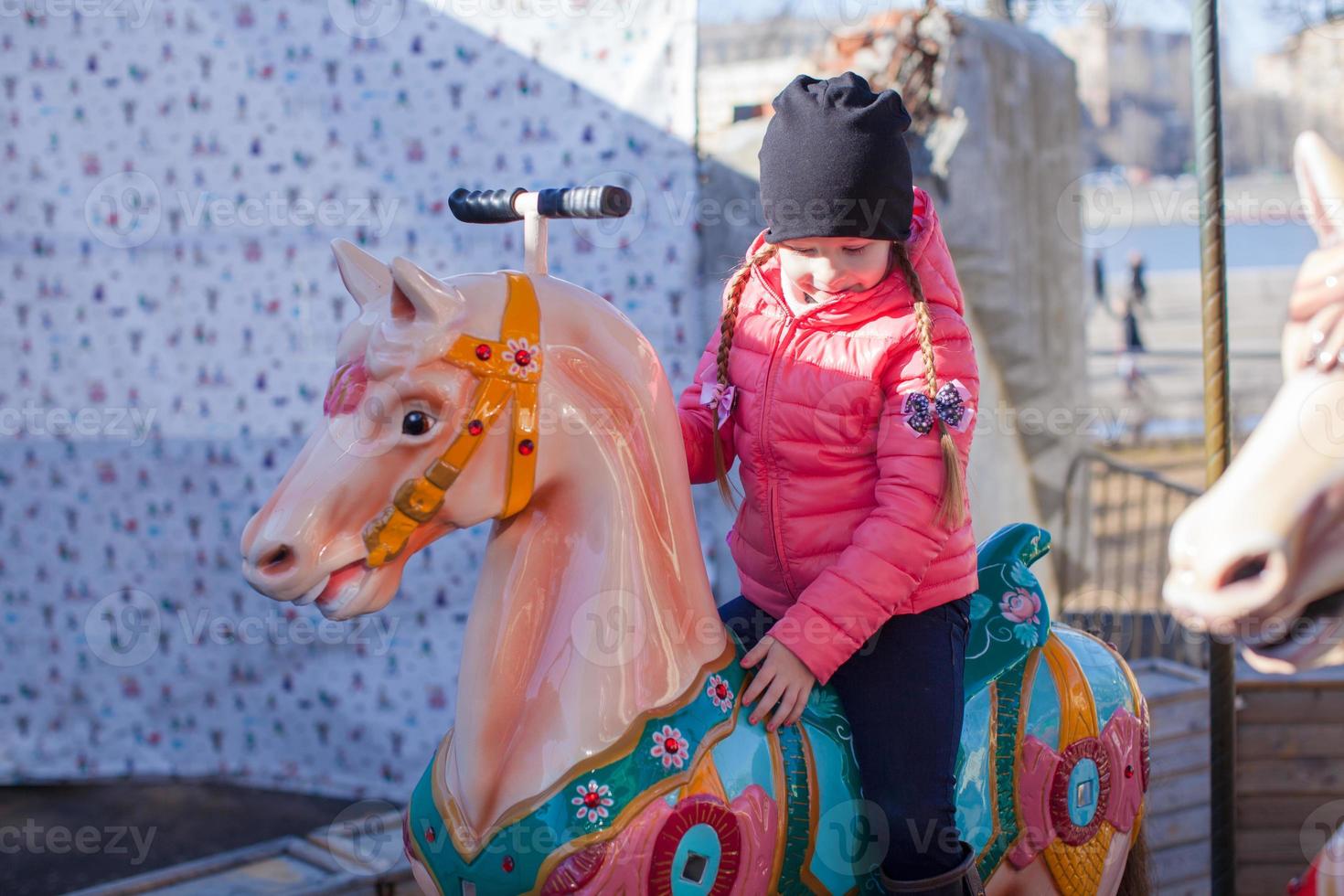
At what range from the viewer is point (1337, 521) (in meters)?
1.09

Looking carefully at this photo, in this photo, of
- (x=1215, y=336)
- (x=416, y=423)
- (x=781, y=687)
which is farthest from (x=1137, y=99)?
(x=416, y=423)

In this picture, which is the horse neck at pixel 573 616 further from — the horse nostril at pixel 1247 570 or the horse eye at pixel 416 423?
the horse nostril at pixel 1247 570

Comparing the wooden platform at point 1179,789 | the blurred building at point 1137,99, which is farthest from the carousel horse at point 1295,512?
the blurred building at point 1137,99

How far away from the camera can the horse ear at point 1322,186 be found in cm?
113

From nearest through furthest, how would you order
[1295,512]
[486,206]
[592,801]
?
[1295,512]
[592,801]
[486,206]

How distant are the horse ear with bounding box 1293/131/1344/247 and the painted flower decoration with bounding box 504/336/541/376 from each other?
900 mm

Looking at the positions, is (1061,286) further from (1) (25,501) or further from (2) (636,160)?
(1) (25,501)

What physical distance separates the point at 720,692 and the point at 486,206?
0.79 meters

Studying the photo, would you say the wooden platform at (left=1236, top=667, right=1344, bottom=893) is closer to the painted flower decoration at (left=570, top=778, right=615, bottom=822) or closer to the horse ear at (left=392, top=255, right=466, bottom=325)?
the painted flower decoration at (left=570, top=778, right=615, bottom=822)

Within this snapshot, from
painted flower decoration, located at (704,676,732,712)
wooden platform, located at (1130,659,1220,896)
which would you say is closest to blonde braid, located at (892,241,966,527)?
painted flower decoration, located at (704,676,732,712)

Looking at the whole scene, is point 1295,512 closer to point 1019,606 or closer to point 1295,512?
point 1295,512

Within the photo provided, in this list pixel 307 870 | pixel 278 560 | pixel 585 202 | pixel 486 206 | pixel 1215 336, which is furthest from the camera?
pixel 307 870

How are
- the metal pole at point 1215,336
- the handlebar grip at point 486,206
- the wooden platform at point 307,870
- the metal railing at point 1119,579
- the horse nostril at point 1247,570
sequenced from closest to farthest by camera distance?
the horse nostril at point 1247,570 < the handlebar grip at point 486,206 < the metal pole at point 1215,336 < the wooden platform at point 307,870 < the metal railing at point 1119,579

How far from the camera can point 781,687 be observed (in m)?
1.73
